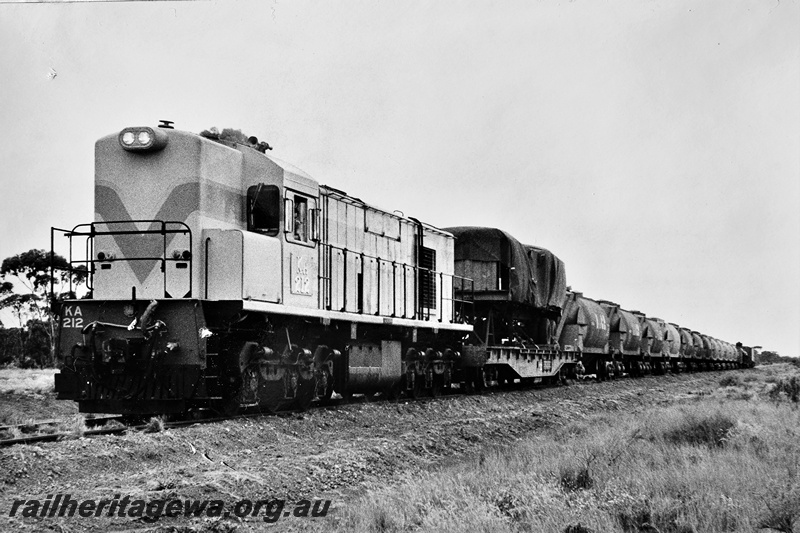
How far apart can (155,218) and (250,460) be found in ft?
16.1

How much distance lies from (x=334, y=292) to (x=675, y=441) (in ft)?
21.3

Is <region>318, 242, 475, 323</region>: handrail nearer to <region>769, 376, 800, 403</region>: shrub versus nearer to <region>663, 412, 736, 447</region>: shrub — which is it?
Answer: <region>663, 412, 736, 447</region>: shrub

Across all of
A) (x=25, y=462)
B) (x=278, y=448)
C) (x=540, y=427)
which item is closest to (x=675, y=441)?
(x=540, y=427)

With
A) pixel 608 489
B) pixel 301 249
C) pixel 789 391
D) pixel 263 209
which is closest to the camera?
pixel 608 489

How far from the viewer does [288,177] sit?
1470 centimetres

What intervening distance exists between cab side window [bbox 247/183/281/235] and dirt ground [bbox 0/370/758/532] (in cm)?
305

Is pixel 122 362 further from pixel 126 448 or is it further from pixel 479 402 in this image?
pixel 479 402

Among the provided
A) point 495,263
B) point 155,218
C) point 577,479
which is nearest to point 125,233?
point 155,218

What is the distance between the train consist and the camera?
1286cm

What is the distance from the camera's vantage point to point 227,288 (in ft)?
43.9

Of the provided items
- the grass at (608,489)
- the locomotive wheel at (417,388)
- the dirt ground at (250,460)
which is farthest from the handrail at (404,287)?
the grass at (608,489)

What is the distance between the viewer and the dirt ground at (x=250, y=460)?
8.00m

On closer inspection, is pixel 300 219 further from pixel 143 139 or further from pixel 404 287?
pixel 404 287

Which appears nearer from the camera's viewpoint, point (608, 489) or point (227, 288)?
point (608, 489)
